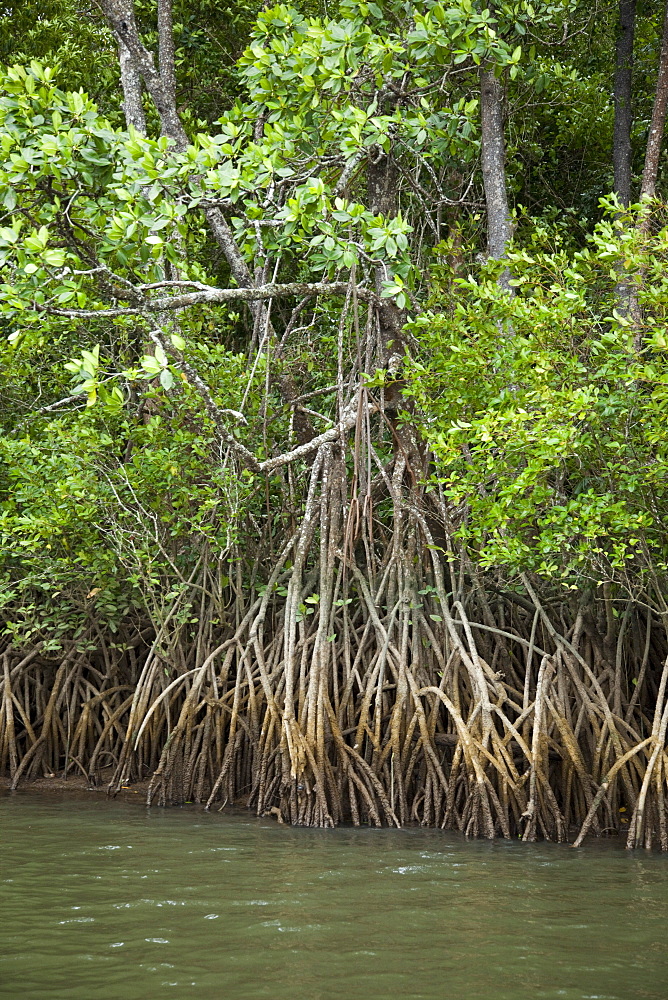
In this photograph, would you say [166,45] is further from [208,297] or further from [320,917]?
[320,917]

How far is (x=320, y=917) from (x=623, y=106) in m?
6.08

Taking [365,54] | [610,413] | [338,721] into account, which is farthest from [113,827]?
[365,54]

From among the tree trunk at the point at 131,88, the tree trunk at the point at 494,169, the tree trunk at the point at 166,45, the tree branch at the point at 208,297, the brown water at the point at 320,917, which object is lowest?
the brown water at the point at 320,917

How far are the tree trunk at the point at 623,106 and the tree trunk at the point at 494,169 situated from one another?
Result: 37.2 inches

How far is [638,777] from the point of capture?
19.5 ft

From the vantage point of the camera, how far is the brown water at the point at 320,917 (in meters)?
3.35

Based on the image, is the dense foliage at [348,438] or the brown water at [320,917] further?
the dense foliage at [348,438]

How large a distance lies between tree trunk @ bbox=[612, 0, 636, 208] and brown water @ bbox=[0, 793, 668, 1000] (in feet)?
14.9

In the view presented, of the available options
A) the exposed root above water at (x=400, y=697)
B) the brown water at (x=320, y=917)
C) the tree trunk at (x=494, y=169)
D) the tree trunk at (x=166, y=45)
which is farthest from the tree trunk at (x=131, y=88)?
the brown water at (x=320, y=917)

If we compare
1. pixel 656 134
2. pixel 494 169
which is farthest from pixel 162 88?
pixel 656 134

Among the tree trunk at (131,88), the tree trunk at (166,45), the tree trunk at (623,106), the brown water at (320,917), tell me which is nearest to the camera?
the brown water at (320,917)

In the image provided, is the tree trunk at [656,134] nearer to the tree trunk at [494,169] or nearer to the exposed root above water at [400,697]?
the tree trunk at [494,169]

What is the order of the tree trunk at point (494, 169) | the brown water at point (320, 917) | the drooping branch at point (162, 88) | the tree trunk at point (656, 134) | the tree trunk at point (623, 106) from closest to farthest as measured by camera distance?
the brown water at point (320, 917) < the tree trunk at point (656, 134) < the tree trunk at point (494, 169) < the drooping branch at point (162, 88) < the tree trunk at point (623, 106)

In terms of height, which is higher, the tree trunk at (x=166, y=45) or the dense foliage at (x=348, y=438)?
the tree trunk at (x=166, y=45)
